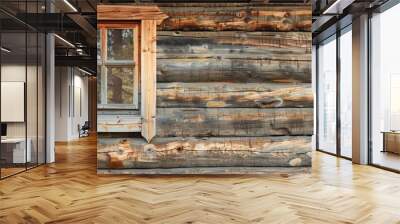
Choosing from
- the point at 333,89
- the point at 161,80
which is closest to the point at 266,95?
the point at 161,80

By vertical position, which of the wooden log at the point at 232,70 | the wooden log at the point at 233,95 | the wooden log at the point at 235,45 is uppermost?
the wooden log at the point at 235,45

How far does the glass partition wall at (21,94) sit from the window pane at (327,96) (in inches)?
256

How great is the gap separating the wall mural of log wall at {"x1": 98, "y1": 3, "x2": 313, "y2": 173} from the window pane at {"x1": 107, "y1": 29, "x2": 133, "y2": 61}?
0.46m

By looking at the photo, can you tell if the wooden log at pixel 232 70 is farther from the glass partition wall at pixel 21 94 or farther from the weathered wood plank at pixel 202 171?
the glass partition wall at pixel 21 94

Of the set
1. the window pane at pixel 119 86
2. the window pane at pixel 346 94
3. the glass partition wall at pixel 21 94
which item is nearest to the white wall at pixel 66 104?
the glass partition wall at pixel 21 94

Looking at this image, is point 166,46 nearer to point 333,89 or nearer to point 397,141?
point 397,141

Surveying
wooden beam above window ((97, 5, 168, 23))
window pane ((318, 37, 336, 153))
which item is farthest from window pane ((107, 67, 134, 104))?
window pane ((318, 37, 336, 153))

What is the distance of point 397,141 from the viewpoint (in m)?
6.16

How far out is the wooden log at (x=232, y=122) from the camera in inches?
217

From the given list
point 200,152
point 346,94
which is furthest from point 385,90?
point 200,152

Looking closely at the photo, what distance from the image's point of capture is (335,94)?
8.46 metres

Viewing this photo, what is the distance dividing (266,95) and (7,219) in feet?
12.6

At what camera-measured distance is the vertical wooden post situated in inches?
215

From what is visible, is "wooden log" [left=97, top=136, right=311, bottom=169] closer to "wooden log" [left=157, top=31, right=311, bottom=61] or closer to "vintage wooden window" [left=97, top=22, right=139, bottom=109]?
"vintage wooden window" [left=97, top=22, right=139, bottom=109]
